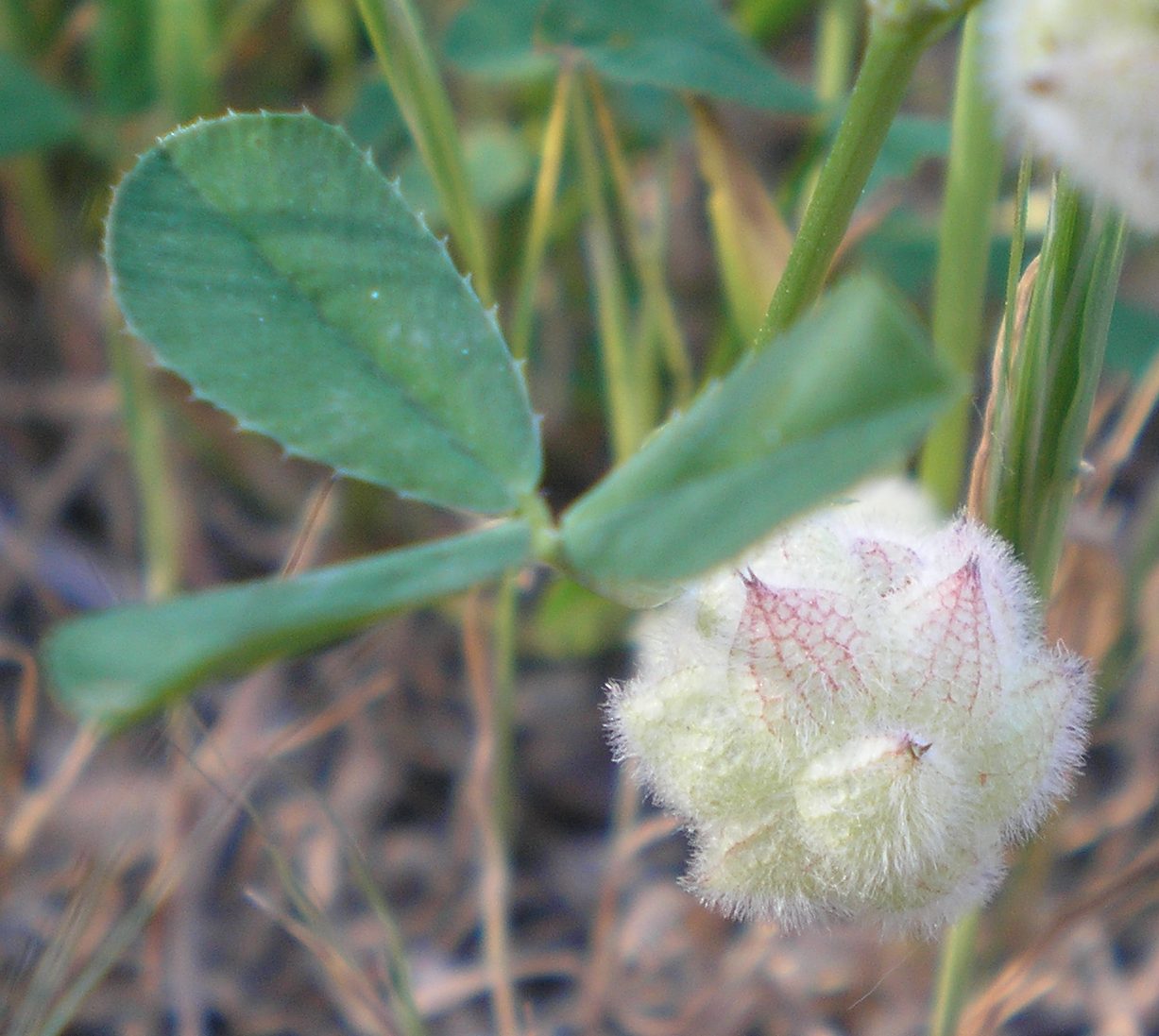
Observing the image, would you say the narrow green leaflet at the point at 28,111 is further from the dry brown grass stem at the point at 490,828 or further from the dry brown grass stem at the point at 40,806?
the dry brown grass stem at the point at 490,828

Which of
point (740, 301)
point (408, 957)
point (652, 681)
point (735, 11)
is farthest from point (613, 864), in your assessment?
point (735, 11)

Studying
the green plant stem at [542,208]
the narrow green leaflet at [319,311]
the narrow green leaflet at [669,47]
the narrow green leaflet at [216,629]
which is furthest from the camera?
the green plant stem at [542,208]

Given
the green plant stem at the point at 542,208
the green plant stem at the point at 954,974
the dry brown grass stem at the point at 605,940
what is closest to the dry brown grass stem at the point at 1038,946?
the green plant stem at the point at 954,974

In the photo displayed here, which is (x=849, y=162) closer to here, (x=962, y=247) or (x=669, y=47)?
(x=962, y=247)

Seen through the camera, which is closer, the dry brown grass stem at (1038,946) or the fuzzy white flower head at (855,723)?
the fuzzy white flower head at (855,723)

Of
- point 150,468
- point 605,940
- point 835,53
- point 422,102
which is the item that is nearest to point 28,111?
point 150,468

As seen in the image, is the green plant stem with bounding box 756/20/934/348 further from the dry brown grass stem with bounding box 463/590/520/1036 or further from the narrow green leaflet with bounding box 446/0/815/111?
the dry brown grass stem with bounding box 463/590/520/1036
